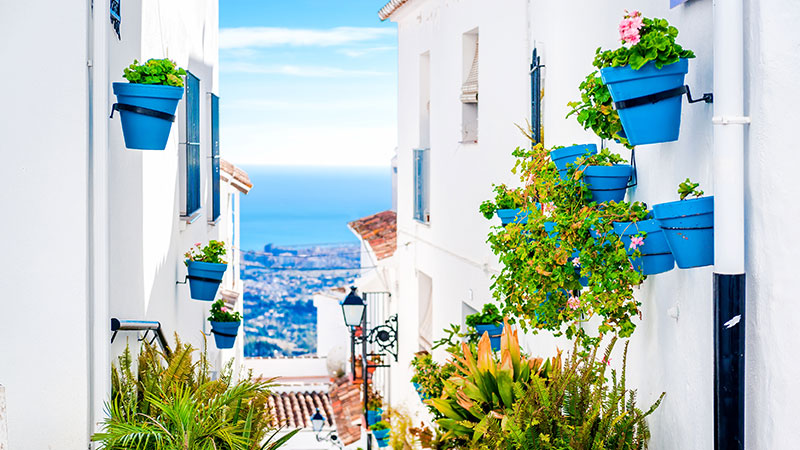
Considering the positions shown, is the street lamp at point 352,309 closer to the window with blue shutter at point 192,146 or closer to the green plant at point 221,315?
the green plant at point 221,315

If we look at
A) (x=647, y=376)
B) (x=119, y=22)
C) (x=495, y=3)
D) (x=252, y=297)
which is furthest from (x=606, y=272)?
(x=252, y=297)

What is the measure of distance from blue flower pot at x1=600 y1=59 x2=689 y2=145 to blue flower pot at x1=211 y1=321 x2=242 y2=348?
20.6 feet

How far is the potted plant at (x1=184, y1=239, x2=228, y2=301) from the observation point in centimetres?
729

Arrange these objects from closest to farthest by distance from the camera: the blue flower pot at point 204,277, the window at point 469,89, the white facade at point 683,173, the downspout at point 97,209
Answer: the white facade at point 683,173 → the downspout at point 97,209 → the blue flower pot at point 204,277 → the window at point 469,89

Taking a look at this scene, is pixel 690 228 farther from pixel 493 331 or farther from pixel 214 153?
pixel 214 153

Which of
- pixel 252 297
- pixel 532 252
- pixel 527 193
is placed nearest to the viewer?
pixel 532 252

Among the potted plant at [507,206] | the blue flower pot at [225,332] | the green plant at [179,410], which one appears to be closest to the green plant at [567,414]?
the potted plant at [507,206]

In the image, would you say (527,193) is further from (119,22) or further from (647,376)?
(119,22)

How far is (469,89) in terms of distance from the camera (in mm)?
9289

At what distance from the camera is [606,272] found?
3609 millimetres

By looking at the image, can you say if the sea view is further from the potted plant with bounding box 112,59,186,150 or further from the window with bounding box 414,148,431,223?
the potted plant with bounding box 112,59,186,150

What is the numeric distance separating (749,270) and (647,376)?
52.1 inches

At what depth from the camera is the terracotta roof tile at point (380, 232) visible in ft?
46.9

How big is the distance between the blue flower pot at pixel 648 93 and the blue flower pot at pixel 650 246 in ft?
1.20
